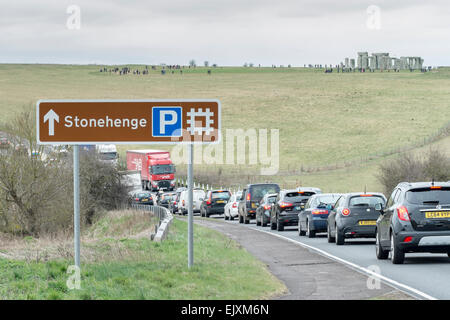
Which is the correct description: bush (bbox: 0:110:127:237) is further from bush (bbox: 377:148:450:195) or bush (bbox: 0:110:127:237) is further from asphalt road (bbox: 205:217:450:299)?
bush (bbox: 377:148:450:195)

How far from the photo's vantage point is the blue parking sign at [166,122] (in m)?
16.0

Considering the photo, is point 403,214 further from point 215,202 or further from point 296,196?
point 215,202

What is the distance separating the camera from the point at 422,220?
18594 millimetres

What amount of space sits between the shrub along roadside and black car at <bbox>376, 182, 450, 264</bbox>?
2884 mm

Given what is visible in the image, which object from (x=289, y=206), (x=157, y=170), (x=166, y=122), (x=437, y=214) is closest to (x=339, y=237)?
(x=437, y=214)

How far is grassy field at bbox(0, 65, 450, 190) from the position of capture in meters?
97.4

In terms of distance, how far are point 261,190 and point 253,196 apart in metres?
0.51

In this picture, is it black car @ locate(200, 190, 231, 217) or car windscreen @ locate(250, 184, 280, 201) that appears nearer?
car windscreen @ locate(250, 184, 280, 201)

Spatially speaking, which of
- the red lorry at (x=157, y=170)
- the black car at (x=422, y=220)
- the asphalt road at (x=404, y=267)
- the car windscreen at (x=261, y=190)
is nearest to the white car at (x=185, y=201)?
the car windscreen at (x=261, y=190)

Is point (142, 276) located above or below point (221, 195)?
above

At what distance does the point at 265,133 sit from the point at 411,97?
2921 centimetres

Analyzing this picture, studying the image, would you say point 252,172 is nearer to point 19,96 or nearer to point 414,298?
point 19,96

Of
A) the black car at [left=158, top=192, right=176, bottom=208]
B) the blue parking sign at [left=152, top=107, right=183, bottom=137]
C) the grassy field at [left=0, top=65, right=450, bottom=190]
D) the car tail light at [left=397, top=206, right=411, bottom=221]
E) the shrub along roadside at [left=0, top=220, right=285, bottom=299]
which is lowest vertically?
the black car at [left=158, top=192, right=176, bottom=208]

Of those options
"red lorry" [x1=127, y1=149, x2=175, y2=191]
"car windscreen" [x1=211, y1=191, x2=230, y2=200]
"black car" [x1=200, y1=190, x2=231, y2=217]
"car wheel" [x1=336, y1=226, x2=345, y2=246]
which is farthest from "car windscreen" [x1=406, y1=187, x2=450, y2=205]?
"red lorry" [x1=127, y1=149, x2=175, y2=191]
